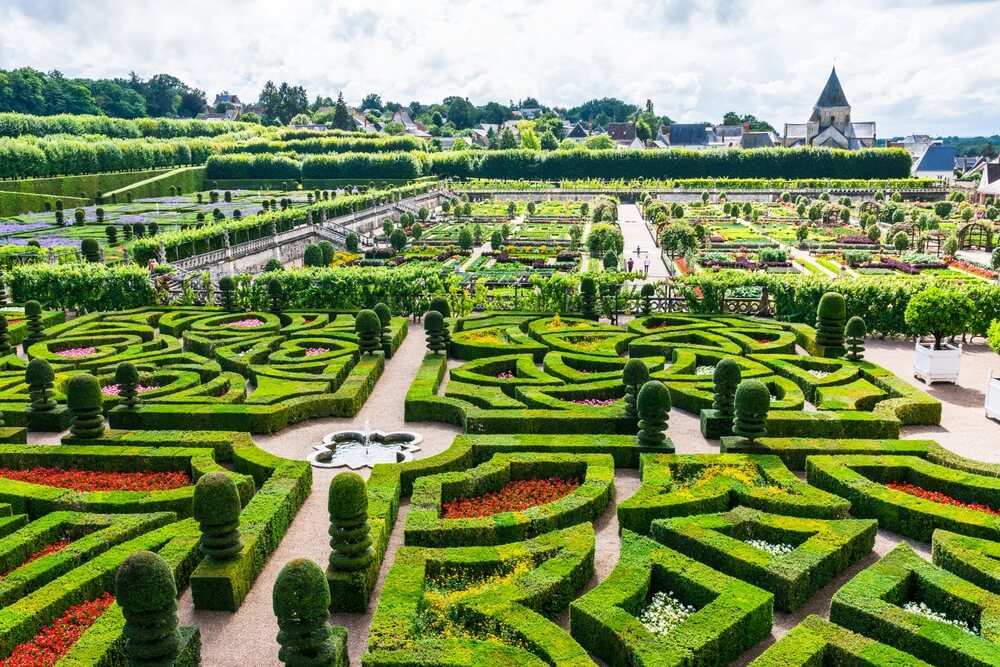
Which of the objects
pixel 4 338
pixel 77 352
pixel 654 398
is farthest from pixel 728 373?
pixel 4 338

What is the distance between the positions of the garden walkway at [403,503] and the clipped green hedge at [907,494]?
0.34 m

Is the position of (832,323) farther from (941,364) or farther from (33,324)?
(33,324)

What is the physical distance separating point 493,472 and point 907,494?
6327mm

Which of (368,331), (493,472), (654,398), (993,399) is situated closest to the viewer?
(493,472)

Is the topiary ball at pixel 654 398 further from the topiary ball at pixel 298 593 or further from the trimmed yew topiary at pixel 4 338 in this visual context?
the trimmed yew topiary at pixel 4 338

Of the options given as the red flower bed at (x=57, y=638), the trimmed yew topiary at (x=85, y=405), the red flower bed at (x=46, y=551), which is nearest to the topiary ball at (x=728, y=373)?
the red flower bed at (x=57, y=638)

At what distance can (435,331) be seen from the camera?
19.0 meters

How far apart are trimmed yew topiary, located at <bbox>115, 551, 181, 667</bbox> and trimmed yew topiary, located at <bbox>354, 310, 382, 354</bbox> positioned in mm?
11077

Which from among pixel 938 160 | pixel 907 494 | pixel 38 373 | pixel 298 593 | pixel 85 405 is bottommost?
pixel 907 494

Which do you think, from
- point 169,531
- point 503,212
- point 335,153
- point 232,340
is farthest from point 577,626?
point 335,153

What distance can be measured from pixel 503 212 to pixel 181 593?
53.5 metres

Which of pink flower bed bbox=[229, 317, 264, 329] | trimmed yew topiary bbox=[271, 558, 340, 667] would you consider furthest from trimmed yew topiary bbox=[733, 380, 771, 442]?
pink flower bed bbox=[229, 317, 264, 329]

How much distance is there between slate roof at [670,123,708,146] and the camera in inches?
5157

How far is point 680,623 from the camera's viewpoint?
8680 millimetres
